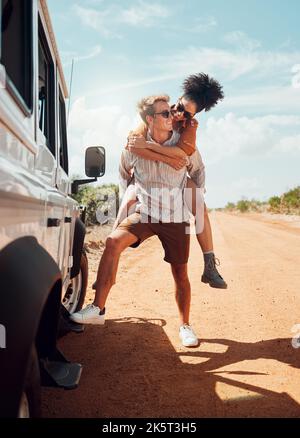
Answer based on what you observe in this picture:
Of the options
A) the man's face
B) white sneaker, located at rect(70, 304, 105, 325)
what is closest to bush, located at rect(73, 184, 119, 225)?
the man's face

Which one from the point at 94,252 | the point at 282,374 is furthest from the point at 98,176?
the point at 94,252

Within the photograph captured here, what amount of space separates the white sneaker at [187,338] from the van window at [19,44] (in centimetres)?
289

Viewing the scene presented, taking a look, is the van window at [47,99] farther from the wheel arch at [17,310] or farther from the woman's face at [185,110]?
the wheel arch at [17,310]

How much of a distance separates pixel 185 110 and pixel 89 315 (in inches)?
76.1

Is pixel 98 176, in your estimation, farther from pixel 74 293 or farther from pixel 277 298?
pixel 277 298

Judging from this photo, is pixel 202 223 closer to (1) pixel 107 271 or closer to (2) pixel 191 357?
→ (1) pixel 107 271

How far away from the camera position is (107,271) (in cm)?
381

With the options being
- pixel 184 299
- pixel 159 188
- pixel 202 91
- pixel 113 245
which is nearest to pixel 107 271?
pixel 113 245

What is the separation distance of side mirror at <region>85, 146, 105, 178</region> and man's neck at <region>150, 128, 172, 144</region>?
0.50 m

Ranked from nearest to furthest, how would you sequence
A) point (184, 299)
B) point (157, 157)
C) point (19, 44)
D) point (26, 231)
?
point (26, 231)
point (19, 44)
point (157, 157)
point (184, 299)

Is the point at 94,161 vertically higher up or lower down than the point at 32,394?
higher up

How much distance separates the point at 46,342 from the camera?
2.17m
